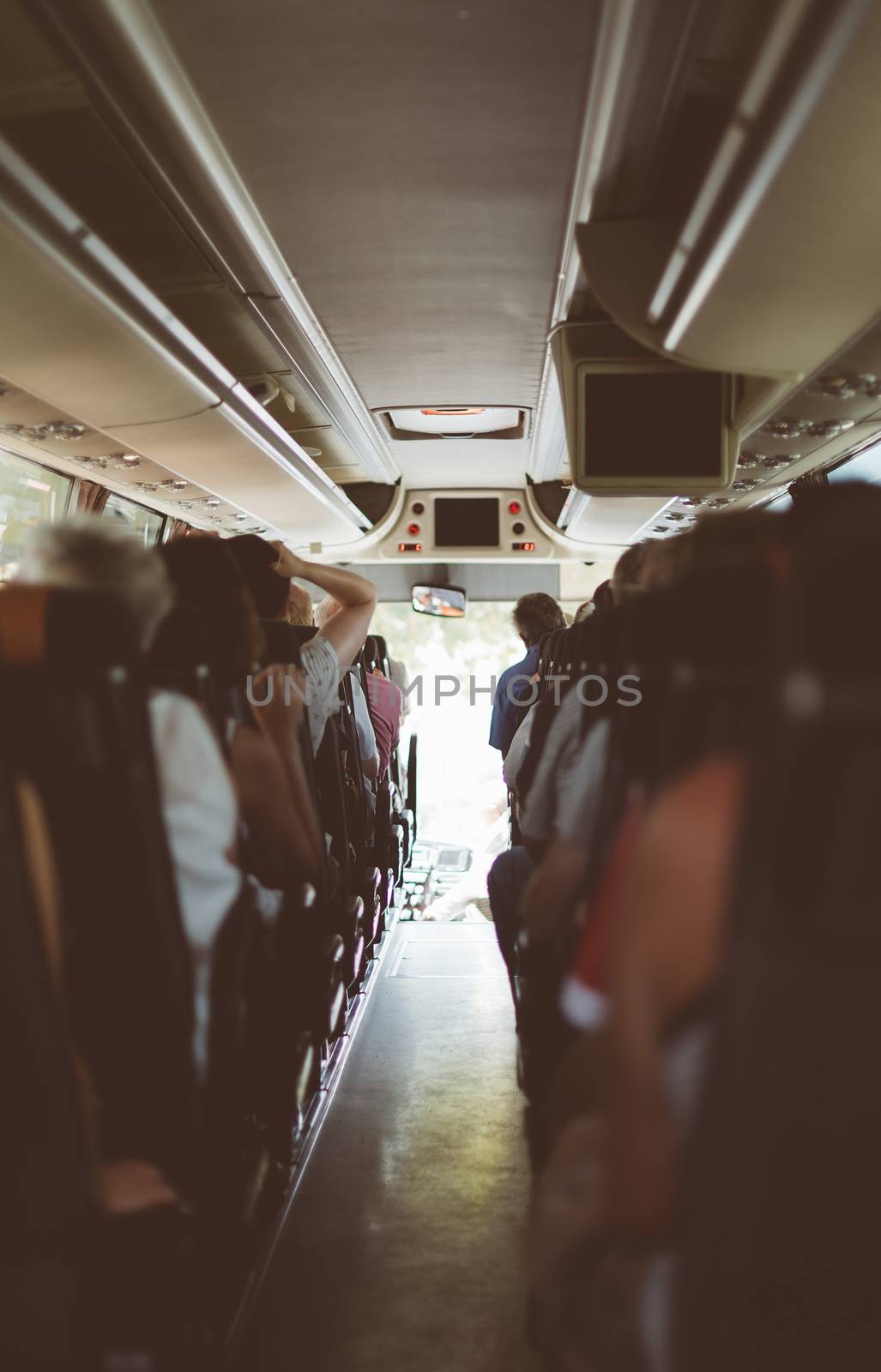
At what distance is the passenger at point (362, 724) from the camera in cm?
410

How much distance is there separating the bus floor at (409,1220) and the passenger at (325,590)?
1.42 metres

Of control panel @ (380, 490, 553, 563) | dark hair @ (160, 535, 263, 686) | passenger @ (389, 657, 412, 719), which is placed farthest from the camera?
control panel @ (380, 490, 553, 563)

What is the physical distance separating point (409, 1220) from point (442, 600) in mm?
5987

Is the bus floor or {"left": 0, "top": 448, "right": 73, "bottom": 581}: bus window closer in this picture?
the bus floor

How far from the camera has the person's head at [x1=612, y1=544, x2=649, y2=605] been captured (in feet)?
9.61

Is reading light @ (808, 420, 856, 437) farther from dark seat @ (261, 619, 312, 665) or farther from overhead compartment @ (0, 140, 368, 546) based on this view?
dark seat @ (261, 619, 312, 665)

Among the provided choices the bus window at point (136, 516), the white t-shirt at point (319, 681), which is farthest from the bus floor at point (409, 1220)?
the bus window at point (136, 516)

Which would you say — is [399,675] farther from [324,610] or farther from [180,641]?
[180,641]

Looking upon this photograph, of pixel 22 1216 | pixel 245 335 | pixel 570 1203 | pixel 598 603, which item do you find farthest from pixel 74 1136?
pixel 245 335

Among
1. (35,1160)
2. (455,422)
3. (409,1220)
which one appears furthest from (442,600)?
(35,1160)

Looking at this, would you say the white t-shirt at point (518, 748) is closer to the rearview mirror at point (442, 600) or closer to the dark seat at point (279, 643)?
the dark seat at point (279, 643)

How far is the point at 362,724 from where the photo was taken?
13.9 ft

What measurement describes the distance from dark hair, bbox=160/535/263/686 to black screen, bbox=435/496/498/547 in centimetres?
610

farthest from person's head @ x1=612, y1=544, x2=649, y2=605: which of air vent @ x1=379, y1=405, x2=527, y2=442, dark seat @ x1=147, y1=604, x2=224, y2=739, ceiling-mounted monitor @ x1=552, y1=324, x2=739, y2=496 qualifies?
air vent @ x1=379, y1=405, x2=527, y2=442
